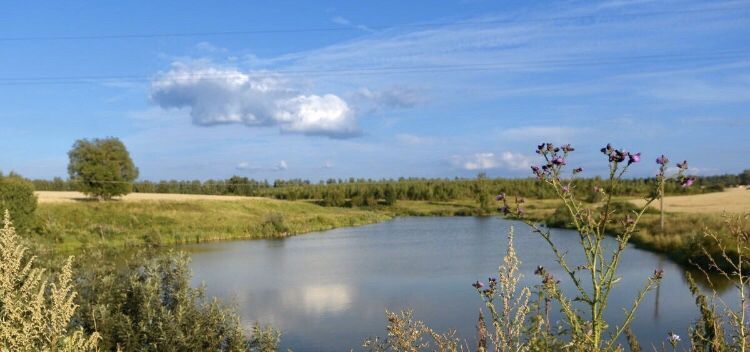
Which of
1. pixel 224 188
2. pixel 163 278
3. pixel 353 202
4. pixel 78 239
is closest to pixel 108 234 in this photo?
pixel 78 239

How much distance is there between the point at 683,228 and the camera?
28.3 m

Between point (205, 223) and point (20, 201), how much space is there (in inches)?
510

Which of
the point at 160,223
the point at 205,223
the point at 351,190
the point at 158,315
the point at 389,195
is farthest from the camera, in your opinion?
the point at 351,190

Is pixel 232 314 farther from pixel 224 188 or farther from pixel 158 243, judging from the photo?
pixel 224 188

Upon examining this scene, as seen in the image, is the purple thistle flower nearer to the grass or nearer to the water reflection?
the water reflection

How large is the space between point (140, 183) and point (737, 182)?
6686 centimetres

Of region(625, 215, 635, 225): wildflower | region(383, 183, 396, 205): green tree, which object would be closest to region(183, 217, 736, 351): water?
region(625, 215, 635, 225): wildflower

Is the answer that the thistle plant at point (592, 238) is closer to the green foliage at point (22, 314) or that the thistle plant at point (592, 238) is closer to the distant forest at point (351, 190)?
the green foliage at point (22, 314)

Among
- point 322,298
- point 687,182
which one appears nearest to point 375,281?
point 322,298

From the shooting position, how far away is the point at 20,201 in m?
25.6

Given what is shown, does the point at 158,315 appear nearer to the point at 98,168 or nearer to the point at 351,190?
the point at 98,168

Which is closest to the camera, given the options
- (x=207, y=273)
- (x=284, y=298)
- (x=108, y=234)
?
(x=284, y=298)

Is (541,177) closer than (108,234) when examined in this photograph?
Yes

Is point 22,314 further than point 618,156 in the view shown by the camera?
Yes
